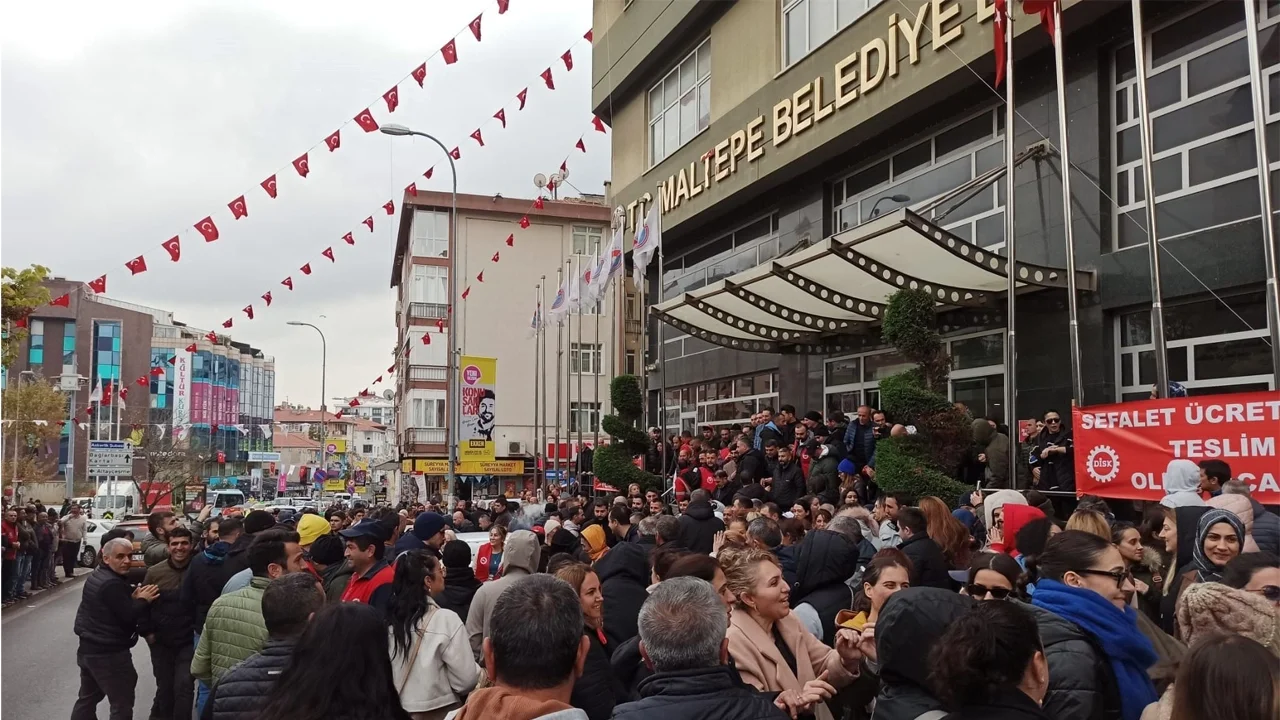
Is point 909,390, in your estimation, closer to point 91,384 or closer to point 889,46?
point 889,46

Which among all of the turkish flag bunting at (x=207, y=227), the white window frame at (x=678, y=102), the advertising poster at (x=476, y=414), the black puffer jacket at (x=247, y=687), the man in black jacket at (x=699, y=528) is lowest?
the black puffer jacket at (x=247, y=687)

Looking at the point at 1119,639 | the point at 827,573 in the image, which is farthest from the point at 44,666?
the point at 1119,639

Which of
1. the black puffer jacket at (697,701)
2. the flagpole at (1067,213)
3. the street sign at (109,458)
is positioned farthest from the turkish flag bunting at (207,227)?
the street sign at (109,458)

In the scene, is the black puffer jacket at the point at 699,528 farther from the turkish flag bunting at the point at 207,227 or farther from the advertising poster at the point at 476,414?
the advertising poster at the point at 476,414

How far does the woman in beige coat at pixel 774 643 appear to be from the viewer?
3836 mm

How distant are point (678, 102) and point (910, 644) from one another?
70.9ft

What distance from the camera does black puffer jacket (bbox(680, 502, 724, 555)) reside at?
7.95 meters

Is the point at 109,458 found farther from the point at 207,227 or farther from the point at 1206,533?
the point at 1206,533

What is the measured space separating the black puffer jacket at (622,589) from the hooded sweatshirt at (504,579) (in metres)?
0.44

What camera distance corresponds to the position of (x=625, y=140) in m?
26.6

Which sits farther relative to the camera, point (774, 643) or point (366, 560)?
point (366, 560)

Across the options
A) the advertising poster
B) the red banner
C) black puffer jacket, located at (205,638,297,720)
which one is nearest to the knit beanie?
black puffer jacket, located at (205,638,297,720)

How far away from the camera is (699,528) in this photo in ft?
26.3

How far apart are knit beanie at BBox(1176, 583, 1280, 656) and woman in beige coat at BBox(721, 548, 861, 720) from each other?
3.81 ft
